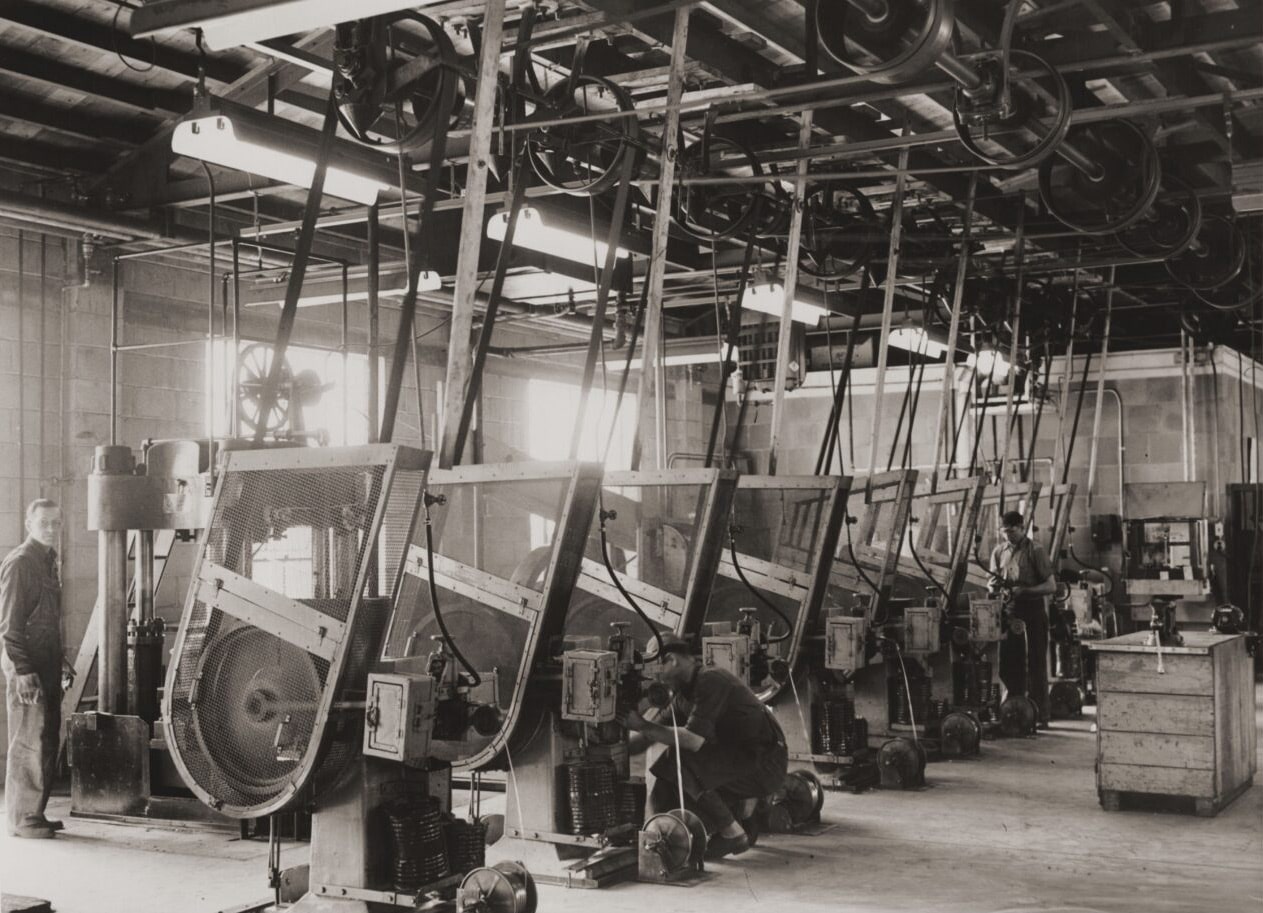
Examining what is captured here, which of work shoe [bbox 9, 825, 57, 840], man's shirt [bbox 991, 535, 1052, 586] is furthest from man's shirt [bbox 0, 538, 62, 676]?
man's shirt [bbox 991, 535, 1052, 586]

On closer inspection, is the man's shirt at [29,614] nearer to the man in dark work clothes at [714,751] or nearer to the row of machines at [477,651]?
the row of machines at [477,651]

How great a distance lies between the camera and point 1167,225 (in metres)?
9.01

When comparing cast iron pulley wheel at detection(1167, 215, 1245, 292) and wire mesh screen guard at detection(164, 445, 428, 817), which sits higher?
cast iron pulley wheel at detection(1167, 215, 1245, 292)

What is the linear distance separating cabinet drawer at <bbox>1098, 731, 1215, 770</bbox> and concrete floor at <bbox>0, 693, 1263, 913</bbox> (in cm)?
29

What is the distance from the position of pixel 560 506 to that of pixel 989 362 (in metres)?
7.85

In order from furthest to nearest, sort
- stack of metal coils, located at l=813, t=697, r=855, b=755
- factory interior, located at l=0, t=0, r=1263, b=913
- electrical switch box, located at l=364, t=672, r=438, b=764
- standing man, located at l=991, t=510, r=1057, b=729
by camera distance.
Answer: standing man, located at l=991, t=510, r=1057, b=729
stack of metal coils, located at l=813, t=697, r=855, b=755
factory interior, located at l=0, t=0, r=1263, b=913
electrical switch box, located at l=364, t=672, r=438, b=764

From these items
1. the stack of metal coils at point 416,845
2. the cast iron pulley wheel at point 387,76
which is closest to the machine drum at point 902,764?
the stack of metal coils at point 416,845

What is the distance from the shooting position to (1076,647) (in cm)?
1173

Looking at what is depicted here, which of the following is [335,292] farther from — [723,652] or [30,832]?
[723,652]

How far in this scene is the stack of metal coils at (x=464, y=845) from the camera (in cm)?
502

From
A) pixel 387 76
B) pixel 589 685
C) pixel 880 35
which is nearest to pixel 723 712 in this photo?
pixel 589 685

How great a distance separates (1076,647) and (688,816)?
6.88 m

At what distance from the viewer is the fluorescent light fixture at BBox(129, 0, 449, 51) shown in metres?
3.99

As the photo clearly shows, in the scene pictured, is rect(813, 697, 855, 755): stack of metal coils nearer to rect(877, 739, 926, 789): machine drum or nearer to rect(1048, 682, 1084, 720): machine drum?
rect(877, 739, 926, 789): machine drum
